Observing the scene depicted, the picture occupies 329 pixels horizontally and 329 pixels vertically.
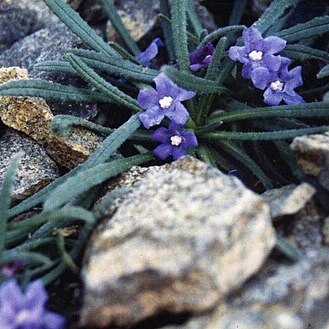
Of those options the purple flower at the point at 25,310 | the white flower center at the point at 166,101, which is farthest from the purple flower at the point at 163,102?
the purple flower at the point at 25,310

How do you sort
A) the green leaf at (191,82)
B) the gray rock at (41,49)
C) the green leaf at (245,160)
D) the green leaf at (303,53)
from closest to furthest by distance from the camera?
the green leaf at (191,82)
the green leaf at (245,160)
the green leaf at (303,53)
the gray rock at (41,49)

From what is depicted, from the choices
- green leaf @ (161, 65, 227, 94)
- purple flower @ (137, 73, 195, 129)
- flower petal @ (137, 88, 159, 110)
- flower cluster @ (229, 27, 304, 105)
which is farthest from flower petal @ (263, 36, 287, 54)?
flower petal @ (137, 88, 159, 110)

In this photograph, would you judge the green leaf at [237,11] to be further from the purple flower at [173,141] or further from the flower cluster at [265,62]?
the purple flower at [173,141]

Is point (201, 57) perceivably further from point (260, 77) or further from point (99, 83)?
point (99, 83)

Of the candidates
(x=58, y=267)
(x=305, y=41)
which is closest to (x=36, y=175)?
(x=58, y=267)

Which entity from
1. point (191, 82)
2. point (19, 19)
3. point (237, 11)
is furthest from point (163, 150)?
point (19, 19)

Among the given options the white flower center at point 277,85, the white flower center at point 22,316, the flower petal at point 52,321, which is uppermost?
the white flower center at point 22,316
